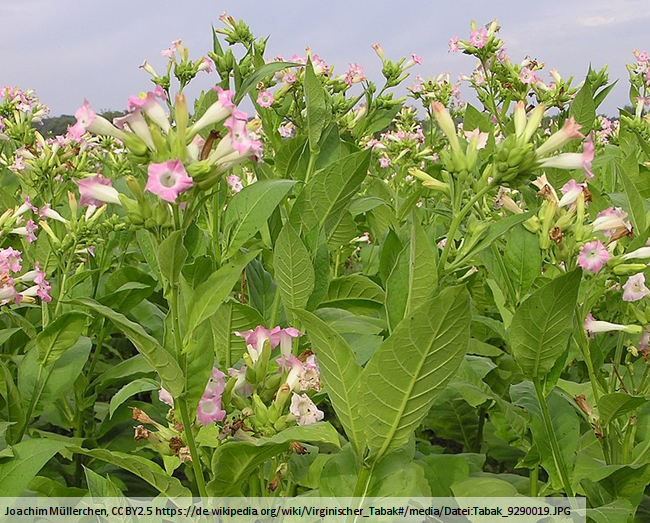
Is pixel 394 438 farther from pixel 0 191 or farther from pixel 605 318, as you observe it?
pixel 0 191

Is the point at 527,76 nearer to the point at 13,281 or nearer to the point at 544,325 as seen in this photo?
the point at 544,325

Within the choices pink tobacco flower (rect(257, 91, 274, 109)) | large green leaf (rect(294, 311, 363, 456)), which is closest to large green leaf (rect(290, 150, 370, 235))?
large green leaf (rect(294, 311, 363, 456))

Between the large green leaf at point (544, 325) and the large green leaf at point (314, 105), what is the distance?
2.82 ft

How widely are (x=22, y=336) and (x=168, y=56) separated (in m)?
1.48

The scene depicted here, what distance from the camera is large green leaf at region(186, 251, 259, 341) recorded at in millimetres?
1229

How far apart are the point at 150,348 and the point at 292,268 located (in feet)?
1.46

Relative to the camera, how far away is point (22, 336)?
9.12 feet

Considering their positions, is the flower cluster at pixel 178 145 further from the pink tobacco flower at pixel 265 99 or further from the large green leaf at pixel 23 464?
the pink tobacco flower at pixel 265 99

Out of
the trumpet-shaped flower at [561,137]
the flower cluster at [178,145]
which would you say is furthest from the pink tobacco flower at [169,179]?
the trumpet-shaped flower at [561,137]

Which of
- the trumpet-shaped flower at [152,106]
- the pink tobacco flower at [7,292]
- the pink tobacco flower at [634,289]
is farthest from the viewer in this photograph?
the pink tobacco flower at [7,292]

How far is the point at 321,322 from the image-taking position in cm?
111

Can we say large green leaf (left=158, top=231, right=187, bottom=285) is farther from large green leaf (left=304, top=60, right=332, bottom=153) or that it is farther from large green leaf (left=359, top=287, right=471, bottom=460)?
large green leaf (left=304, top=60, right=332, bottom=153)

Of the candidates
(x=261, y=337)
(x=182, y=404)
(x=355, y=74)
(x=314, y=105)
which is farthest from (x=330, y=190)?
(x=355, y=74)

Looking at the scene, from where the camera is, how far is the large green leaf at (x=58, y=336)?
1.93 m
